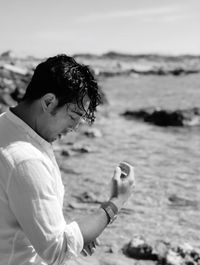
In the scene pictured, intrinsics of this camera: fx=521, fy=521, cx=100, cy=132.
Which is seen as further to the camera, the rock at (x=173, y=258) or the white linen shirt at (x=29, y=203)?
the rock at (x=173, y=258)

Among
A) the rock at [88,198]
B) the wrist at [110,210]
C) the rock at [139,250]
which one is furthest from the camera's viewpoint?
the rock at [88,198]

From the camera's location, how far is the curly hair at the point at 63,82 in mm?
1840

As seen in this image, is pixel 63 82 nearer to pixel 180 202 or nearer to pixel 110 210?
pixel 110 210

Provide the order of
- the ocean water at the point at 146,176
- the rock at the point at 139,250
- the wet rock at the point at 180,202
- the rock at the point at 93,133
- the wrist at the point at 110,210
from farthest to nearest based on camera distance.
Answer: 1. the rock at the point at 93,133
2. the wet rock at the point at 180,202
3. the ocean water at the point at 146,176
4. the rock at the point at 139,250
5. the wrist at the point at 110,210

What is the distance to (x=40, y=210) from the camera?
174cm

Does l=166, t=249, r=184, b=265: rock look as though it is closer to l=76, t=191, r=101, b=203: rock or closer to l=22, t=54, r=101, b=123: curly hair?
l=76, t=191, r=101, b=203: rock

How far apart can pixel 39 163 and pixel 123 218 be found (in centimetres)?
404

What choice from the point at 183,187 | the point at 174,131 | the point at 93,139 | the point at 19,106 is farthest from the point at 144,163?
the point at 19,106

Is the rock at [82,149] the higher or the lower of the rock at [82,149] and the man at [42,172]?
the lower

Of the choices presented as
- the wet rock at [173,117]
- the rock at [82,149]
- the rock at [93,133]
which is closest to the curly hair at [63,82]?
the rock at [82,149]

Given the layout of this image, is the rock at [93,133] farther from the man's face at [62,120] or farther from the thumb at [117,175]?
the man's face at [62,120]

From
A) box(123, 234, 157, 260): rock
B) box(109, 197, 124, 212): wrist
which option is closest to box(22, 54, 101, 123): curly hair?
box(109, 197, 124, 212): wrist

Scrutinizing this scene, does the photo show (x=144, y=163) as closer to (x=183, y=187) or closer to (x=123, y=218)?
(x=183, y=187)

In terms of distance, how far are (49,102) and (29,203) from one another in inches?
14.4
